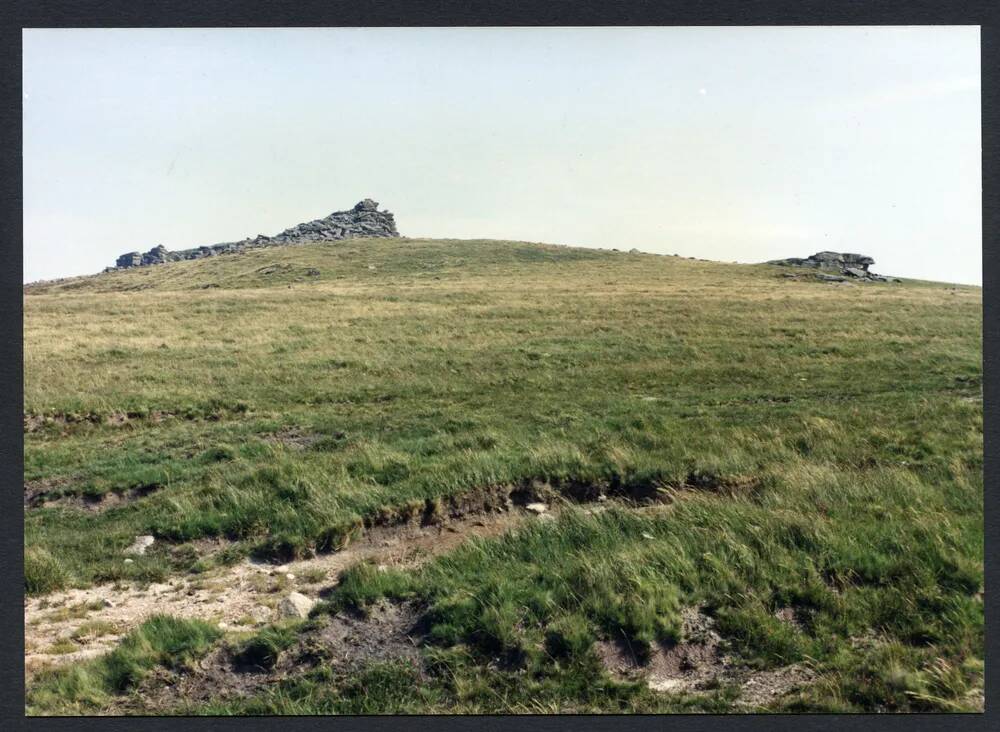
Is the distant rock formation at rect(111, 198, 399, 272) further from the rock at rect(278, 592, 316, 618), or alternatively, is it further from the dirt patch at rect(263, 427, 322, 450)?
the rock at rect(278, 592, 316, 618)

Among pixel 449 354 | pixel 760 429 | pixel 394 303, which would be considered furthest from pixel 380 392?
pixel 394 303

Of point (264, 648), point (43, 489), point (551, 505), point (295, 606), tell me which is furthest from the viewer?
point (43, 489)

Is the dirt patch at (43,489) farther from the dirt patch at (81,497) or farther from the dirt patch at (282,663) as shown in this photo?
the dirt patch at (282,663)

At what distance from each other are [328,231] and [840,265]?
80941mm

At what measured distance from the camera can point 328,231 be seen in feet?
365

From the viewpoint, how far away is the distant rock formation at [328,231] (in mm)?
106250

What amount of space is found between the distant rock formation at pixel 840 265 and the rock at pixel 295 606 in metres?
53.8

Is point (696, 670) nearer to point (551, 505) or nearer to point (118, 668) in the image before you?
point (551, 505)

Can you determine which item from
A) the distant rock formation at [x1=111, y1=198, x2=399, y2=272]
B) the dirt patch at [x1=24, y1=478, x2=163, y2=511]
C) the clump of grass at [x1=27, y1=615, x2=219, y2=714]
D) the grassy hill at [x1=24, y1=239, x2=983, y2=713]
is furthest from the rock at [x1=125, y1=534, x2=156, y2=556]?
A: the distant rock formation at [x1=111, y1=198, x2=399, y2=272]

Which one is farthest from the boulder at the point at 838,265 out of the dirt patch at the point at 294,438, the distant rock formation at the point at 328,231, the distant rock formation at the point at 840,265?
the distant rock formation at the point at 328,231

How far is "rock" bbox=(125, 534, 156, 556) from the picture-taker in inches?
307

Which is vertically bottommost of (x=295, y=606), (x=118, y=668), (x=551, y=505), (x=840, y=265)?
(x=118, y=668)

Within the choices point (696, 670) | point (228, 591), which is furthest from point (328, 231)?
point (696, 670)

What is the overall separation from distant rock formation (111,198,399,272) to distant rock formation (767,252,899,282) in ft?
220
